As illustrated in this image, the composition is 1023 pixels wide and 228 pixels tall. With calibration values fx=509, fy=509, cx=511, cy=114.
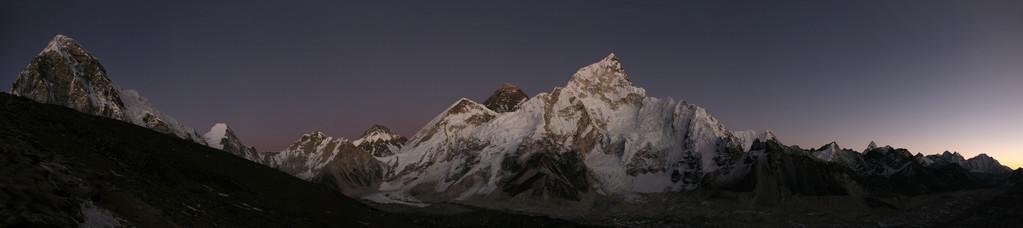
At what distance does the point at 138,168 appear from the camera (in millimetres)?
40906

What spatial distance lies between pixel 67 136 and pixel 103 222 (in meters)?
26.2

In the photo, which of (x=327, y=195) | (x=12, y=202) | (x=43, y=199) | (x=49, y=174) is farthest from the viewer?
(x=327, y=195)

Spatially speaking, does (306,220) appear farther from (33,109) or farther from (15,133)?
(33,109)

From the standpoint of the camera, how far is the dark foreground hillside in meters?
22.5

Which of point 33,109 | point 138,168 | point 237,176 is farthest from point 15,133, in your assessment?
point 237,176

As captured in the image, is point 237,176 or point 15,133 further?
point 237,176

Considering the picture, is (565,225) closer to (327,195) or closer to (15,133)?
(327,195)

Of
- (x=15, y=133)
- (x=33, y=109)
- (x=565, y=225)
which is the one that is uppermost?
(x=33, y=109)

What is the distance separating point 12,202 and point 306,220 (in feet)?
A: 106

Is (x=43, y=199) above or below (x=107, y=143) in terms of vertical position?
below

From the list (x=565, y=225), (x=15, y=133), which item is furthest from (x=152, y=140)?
(x=565, y=225)

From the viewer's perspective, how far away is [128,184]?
34.3m

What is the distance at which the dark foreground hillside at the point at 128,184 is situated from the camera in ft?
74.0

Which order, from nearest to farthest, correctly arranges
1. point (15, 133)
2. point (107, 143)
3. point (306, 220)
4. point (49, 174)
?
point (49, 174)
point (15, 133)
point (107, 143)
point (306, 220)
